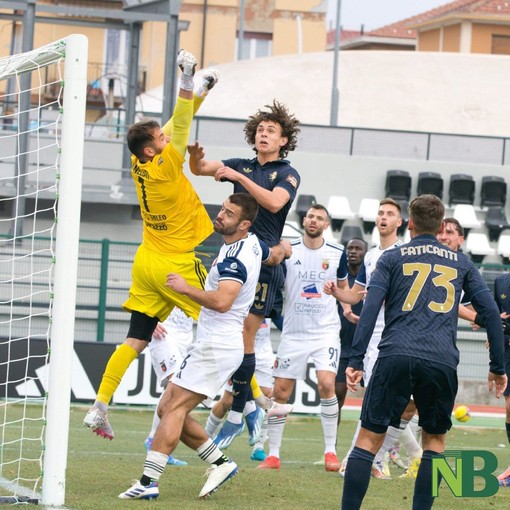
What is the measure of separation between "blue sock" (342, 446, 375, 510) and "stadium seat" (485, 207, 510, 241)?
20934 mm

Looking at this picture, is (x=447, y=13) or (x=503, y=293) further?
(x=447, y=13)

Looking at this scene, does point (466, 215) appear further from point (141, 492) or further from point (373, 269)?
point (141, 492)

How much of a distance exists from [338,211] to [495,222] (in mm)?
3744

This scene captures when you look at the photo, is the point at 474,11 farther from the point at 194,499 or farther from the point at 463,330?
the point at 194,499

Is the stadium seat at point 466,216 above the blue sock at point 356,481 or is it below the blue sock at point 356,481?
above

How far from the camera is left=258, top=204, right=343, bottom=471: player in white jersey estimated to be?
→ 34.0 feet

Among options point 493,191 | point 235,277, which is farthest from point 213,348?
point 493,191

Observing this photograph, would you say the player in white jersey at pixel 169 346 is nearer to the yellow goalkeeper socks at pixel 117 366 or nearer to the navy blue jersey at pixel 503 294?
the yellow goalkeeper socks at pixel 117 366

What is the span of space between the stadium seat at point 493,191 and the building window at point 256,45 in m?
39.1

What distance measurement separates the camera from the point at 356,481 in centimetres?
670

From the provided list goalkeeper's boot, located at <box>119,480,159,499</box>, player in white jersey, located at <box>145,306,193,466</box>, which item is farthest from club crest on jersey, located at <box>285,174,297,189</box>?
player in white jersey, located at <box>145,306,193,466</box>

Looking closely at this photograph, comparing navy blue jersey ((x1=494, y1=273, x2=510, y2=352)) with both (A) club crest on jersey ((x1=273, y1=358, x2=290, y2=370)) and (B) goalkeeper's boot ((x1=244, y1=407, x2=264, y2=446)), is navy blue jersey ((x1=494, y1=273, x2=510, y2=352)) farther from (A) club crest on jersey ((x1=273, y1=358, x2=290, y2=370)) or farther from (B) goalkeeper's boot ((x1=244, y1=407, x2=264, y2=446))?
(B) goalkeeper's boot ((x1=244, y1=407, x2=264, y2=446))

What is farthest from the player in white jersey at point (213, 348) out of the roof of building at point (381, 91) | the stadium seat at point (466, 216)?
the roof of building at point (381, 91)

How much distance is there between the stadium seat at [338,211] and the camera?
26156 mm
